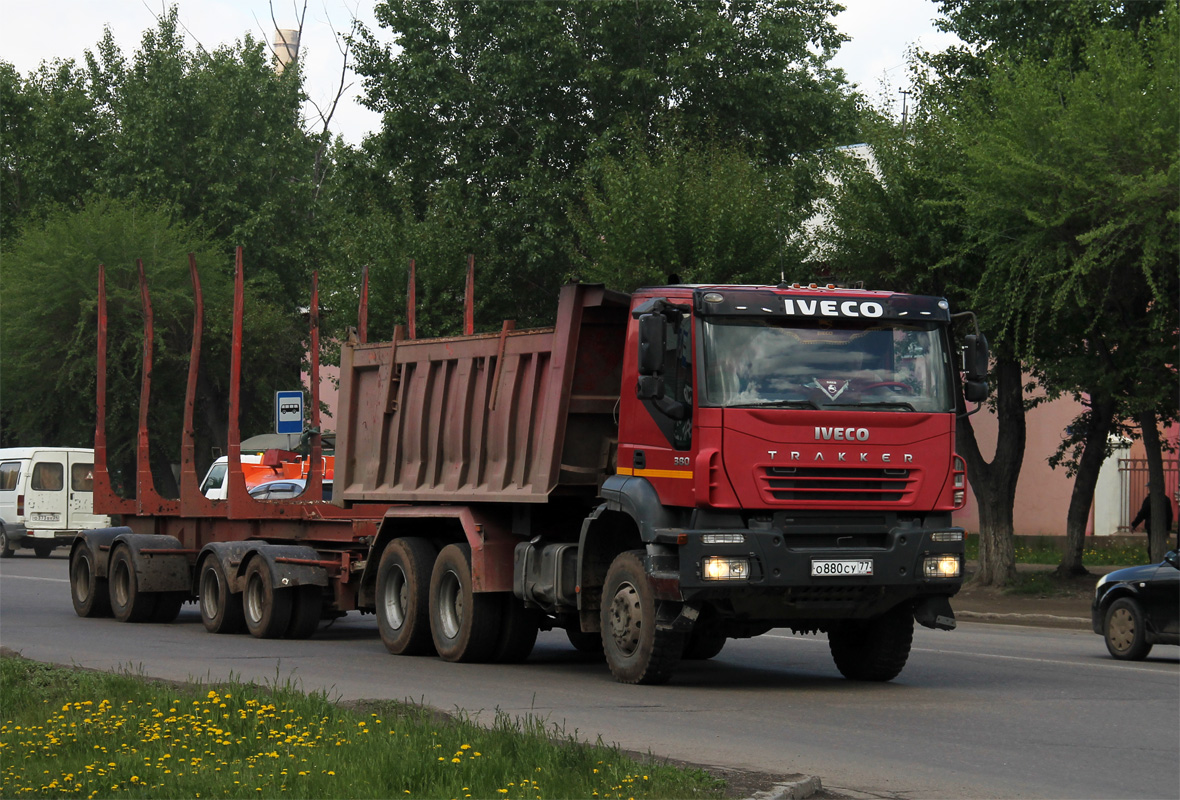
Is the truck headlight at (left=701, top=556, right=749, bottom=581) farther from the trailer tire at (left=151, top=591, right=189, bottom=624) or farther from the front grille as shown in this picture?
the trailer tire at (left=151, top=591, right=189, bottom=624)

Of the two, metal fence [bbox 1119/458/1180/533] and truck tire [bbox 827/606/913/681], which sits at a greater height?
metal fence [bbox 1119/458/1180/533]

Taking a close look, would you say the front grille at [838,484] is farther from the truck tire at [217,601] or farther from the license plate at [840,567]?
the truck tire at [217,601]

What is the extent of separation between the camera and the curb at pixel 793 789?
7465mm

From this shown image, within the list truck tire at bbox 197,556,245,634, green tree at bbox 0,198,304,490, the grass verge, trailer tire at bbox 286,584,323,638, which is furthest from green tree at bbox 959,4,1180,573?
green tree at bbox 0,198,304,490

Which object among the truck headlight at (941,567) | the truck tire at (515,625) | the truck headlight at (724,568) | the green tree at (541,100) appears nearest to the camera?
the truck headlight at (724,568)

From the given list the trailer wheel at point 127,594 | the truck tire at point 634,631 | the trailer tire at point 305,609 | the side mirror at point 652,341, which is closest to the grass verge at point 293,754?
the truck tire at point 634,631

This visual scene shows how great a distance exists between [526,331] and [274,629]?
4.91 metres

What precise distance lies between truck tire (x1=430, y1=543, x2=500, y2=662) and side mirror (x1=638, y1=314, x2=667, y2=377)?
349cm

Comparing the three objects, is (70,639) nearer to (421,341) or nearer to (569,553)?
(421,341)

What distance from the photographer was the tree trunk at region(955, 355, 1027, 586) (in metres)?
25.9

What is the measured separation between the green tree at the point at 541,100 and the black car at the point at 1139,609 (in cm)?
2077

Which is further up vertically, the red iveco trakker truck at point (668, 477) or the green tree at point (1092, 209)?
the green tree at point (1092, 209)

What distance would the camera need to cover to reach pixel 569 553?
535 inches

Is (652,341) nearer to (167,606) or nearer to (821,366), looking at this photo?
(821,366)
